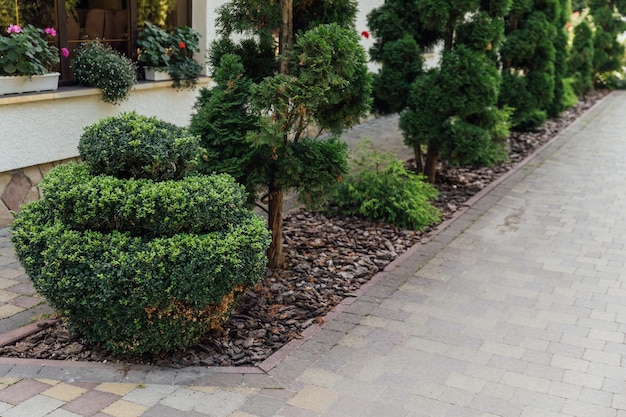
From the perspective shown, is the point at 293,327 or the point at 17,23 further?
the point at 17,23

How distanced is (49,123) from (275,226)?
8.82 feet

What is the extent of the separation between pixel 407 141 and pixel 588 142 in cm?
545

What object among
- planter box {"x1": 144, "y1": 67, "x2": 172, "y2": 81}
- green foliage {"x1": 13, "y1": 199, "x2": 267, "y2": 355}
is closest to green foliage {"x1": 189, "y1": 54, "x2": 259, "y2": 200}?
green foliage {"x1": 13, "y1": 199, "x2": 267, "y2": 355}

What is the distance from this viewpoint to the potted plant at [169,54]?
7.80 meters

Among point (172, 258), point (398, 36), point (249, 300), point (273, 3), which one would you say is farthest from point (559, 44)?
point (172, 258)

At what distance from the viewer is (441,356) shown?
437 centimetres

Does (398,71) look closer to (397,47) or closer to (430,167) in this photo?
(397,47)

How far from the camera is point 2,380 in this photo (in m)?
3.86

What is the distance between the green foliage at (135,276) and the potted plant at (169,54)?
4.03 metres

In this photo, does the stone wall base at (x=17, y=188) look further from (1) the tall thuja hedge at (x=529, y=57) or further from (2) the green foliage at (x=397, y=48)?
(1) the tall thuja hedge at (x=529, y=57)

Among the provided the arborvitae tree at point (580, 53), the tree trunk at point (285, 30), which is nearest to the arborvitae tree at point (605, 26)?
the arborvitae tree at point (580, 53)

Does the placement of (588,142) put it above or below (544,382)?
above

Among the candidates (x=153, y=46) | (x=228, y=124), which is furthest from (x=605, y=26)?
(x=228, y=124)

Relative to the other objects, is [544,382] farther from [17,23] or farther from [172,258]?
[17,23]
